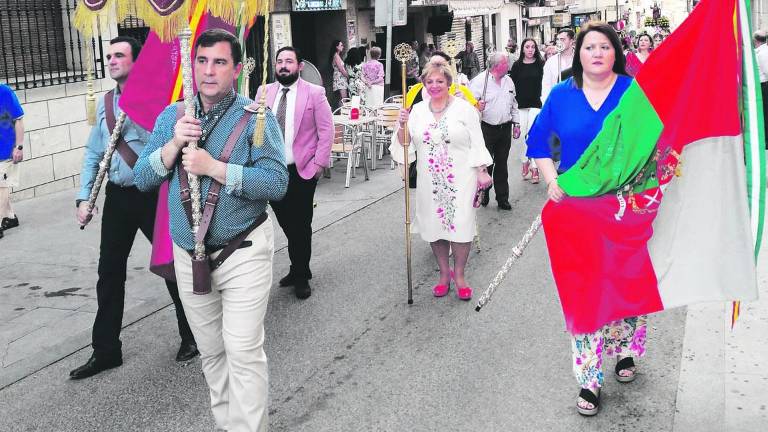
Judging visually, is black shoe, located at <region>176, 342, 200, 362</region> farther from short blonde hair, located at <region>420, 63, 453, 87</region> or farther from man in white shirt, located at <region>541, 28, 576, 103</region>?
man in white shirt, located at <region>541, 28, 576, 103</region>

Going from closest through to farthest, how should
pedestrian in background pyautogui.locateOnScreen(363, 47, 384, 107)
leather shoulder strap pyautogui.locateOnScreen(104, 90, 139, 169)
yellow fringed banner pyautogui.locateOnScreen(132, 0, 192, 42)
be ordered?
yellow fringed banner pyautogui.locateOnScreen(132, 0, 192, 42) → leather shoulder strap pyautogui.locateOnScreen(104, 90, 139, 169) → pedestrian in background pyautogui.locateOnScreen(363, 47, 384, 107)

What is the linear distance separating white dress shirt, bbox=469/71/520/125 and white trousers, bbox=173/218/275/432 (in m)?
5.77

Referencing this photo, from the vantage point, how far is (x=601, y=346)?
173 inches

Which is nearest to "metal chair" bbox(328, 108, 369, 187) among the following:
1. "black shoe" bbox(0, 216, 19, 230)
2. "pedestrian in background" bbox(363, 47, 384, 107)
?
"black shoe" bbox(0, 216, 19, 230)

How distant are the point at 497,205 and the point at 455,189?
11.6 ft

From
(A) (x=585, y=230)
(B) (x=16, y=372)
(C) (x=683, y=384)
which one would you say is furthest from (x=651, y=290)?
(B) (x=16, y=372)

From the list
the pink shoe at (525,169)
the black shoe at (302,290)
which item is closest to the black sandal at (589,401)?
the black shoe at (302,290)

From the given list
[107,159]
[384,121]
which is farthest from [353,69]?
[107,159]

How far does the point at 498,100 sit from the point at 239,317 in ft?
20.1

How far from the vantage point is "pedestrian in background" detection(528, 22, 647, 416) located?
4.33 m

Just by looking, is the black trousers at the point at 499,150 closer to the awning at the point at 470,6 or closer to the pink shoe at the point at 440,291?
the pink shoe at the point at 440,291

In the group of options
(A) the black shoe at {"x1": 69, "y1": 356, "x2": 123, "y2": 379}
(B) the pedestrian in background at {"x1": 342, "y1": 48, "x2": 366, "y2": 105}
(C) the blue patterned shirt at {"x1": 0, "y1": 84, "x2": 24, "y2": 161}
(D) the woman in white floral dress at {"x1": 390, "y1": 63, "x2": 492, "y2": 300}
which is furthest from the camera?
(B) the pedestrian in background at {"x1": 342, "y1": 48, "x2": 366, "y2": 105}

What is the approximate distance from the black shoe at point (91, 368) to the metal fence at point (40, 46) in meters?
6.31

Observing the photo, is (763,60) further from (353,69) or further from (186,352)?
(353,69)
